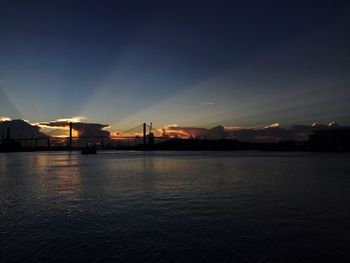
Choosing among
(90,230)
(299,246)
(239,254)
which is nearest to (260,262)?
(239,254)

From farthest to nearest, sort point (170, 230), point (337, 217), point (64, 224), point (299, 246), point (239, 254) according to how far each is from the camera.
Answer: point (337, 217)
point (64, 224)
point (170, 230)
point (299, 246)
point (239, 254)

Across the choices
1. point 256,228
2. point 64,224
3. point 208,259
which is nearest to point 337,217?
point 256,228

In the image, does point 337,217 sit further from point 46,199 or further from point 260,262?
point 46,199

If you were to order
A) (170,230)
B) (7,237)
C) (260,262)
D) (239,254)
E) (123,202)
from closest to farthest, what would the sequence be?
(260,262)
(239,254)
(7,237)
(170,230)
(123,202)

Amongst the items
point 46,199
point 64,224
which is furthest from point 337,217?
point 46,199

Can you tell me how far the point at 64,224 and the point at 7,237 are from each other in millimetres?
2159

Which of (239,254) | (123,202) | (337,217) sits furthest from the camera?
(123,202)

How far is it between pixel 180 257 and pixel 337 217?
318 inches

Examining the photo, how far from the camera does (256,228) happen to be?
10898 millimetres

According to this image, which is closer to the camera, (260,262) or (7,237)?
(260,262)

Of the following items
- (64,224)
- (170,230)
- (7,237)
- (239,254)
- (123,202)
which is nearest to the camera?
(239,254)

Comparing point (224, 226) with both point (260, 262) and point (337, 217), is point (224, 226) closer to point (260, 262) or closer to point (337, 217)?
point (260, 262)

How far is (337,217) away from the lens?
41.6 ft

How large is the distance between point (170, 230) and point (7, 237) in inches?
211
